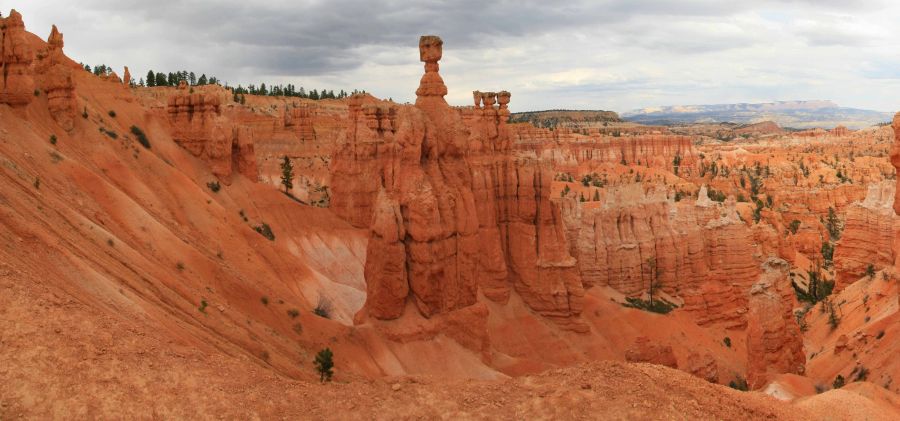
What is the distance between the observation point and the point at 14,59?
25.1 meters

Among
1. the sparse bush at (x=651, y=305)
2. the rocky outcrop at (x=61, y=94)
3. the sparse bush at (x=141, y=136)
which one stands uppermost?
the rocky outcrop at (x=61, y=94)

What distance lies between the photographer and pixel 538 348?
106 ft

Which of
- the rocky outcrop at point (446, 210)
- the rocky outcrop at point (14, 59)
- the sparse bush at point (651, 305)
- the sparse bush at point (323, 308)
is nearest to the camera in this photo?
the rocky outcrop at point (14, 59)

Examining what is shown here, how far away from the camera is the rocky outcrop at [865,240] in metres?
42.7

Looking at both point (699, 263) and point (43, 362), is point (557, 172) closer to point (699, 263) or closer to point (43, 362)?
point (699, 263)

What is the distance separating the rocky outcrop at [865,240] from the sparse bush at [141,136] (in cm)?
4123

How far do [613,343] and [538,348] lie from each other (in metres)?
4.30

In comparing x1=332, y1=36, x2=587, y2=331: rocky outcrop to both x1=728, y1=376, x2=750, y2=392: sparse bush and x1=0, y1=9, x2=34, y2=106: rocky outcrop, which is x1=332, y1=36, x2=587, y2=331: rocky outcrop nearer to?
x1=728, y1=376, x2=750, y2=392: sparse bush

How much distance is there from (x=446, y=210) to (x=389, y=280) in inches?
139

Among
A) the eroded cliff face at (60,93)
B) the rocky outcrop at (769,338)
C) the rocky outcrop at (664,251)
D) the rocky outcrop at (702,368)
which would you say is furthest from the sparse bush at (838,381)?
the eroded cliff face at (60,93)

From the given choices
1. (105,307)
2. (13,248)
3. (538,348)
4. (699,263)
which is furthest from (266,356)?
(699,263)

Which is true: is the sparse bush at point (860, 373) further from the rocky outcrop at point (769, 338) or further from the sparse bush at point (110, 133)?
the sparse bush at point (110, 133)

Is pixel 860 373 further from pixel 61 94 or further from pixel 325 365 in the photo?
pixel 61 94

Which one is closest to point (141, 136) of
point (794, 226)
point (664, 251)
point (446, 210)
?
point (446, 210)
